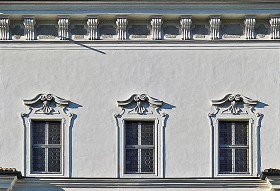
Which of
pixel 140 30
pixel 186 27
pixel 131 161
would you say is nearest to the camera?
pixel 131 161

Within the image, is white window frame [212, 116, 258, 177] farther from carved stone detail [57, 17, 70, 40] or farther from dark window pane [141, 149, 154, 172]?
carved stone detail [57, 17, 70, 40]

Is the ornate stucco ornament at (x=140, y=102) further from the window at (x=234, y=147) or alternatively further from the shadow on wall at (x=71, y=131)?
the window at (x=234, y=147)

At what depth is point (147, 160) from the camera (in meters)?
37.2

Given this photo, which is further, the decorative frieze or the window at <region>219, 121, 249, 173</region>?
the decorative frieze

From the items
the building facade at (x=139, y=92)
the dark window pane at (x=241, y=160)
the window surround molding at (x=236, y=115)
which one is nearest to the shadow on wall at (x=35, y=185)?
the building facade at (x=139, y=92)

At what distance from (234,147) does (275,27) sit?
10.1 ft

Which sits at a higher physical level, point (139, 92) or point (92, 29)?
point (92, 29)

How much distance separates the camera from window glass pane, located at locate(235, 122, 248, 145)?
123 ft

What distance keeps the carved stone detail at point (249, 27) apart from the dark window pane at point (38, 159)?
5669mm

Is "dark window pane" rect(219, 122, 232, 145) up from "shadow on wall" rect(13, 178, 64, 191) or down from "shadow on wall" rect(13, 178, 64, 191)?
up

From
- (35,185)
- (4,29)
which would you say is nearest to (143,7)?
(4,29)

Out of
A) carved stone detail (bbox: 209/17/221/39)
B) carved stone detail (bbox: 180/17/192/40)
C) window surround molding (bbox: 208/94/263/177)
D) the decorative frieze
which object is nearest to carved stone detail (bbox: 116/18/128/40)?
the decorative frieze

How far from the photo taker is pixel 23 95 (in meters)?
37.4

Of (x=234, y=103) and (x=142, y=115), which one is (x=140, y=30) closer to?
(x=142, y=115)
